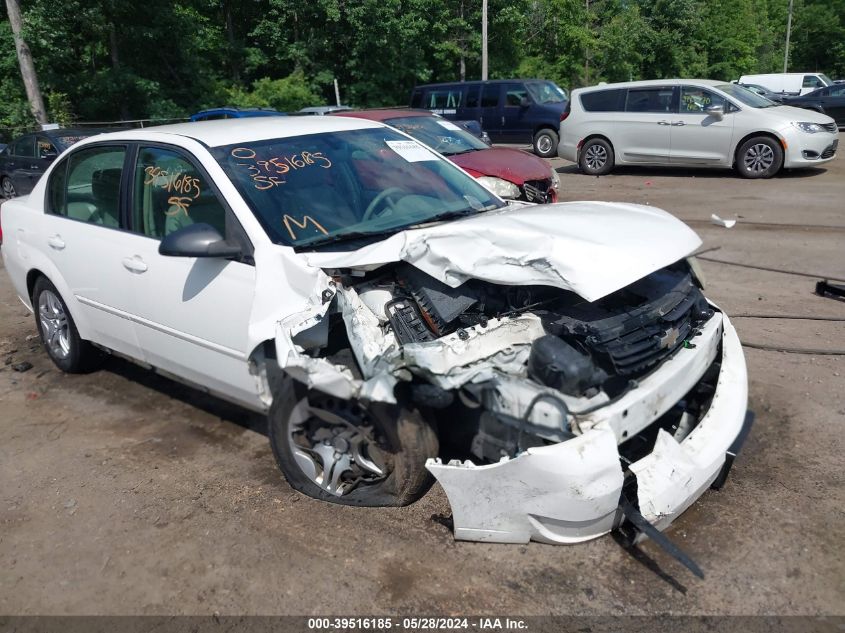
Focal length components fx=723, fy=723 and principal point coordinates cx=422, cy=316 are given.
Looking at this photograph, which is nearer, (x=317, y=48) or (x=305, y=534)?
(x=305, y=534)

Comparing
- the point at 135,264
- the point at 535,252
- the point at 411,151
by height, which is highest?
the point at 411,151

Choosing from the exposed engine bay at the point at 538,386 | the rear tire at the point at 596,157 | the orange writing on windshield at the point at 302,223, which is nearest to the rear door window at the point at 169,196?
the orange writing on windshield at the point at 302,223

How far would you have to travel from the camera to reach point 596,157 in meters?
14.4

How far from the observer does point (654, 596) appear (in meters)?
2.76

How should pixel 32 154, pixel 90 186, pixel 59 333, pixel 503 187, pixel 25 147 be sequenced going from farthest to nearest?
pixel 25 147
pixel 32 154
pixel 503 187
pixel 59 333
pixel 90 186

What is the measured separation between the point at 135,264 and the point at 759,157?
1161cm

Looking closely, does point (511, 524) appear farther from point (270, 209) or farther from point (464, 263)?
point (270, 209)

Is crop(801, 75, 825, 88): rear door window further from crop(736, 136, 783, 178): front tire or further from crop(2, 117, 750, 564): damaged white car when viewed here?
crop(2, 117, 750, 564): damaged white car

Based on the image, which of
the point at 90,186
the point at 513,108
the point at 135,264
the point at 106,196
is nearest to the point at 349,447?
the point at 135,264

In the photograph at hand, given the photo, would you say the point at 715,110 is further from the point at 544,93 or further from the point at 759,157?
the point at 544,93

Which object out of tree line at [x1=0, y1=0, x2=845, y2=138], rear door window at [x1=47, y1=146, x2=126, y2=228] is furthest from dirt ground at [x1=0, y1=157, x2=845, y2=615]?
tree line at [x1=0, y1=0, x2=845, y2=138]

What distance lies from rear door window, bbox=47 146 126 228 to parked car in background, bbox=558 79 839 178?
11.0m

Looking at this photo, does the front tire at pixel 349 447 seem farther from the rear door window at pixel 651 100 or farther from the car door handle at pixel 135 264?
the rear door window at pixel 651 100

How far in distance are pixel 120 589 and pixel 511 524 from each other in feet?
5.34
